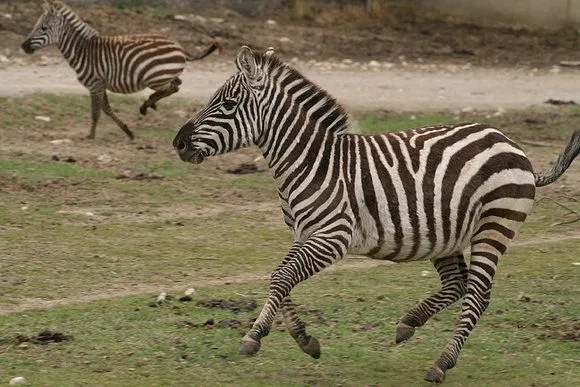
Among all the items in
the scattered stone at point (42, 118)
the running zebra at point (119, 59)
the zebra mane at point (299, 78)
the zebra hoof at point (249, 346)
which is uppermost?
the zebra mane at point (299, 78)

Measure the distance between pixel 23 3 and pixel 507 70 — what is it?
776 centimetres

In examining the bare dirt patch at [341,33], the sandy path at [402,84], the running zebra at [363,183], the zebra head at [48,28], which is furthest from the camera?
the bare dirt patch at [341,33]

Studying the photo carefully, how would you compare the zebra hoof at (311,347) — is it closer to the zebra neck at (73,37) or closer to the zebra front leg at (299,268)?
the zebra front leg at (299,268)

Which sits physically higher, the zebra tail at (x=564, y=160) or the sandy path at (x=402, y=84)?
the zebra tail at (x=564, y=160)

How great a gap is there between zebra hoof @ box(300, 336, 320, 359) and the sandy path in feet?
31.2

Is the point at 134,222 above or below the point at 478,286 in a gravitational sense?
below

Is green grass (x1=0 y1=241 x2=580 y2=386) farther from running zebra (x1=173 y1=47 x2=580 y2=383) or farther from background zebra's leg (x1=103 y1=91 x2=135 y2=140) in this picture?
background zebra's leg (x1=103 y1=91 x2=135 y2=140)

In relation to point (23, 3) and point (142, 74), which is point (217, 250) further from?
point (23, 3)

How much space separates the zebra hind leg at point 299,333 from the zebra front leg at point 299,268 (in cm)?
13

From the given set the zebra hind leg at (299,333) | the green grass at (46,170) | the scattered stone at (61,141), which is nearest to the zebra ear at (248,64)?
the zebra hind leg at (299,333)

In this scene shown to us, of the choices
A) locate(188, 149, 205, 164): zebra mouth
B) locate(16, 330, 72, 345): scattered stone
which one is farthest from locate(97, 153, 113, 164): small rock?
locate(188, 149, 205, 164): zebra mouth

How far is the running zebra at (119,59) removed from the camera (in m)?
15.9

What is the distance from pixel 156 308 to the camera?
9.03 m

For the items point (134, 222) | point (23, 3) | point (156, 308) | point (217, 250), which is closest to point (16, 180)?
point (134, 222)
